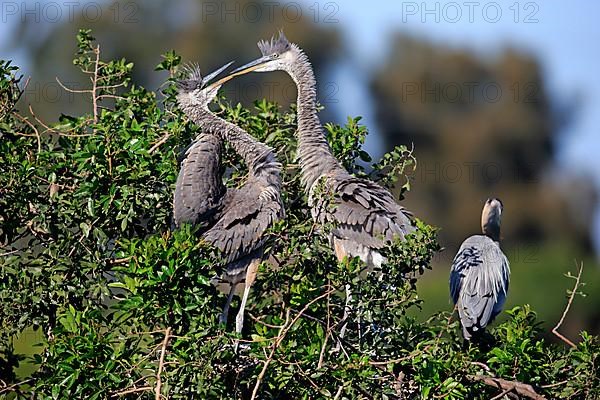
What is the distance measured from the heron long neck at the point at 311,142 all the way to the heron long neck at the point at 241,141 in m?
0.51

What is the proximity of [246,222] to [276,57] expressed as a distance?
2331mm

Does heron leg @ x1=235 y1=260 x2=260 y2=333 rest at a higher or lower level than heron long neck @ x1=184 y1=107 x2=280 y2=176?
lower

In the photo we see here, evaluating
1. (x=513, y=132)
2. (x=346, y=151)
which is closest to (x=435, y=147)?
(x=513, y=132)

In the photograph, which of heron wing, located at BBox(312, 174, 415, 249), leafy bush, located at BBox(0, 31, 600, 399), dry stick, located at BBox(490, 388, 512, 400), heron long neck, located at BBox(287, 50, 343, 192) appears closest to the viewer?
leafy bush, located at BBox(0, 31, 600, 399)

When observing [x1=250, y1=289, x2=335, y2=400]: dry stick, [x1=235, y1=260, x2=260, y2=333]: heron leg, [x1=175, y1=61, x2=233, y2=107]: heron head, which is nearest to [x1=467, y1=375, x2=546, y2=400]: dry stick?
[x1=250, y1=289, x2=335, y2=400]: dry stick

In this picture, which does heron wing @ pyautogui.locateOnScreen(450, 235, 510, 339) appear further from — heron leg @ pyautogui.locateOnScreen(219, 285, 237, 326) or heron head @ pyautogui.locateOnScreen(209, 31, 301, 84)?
heron head @ pyautogui.locateOnScreen(209, 31, 301, 84)

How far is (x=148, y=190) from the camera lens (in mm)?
5547

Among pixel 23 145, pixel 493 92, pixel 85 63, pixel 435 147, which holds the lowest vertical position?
pixel 23 145

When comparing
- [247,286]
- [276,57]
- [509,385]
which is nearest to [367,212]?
[247,286]

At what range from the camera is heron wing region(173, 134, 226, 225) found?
6152 mm

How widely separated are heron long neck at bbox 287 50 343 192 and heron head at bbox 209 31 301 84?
0.39m

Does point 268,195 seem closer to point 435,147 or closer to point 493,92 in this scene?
point 435,147

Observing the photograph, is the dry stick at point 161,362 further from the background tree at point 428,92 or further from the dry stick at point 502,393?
the background tree at point 428,92

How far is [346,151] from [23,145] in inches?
85.3
